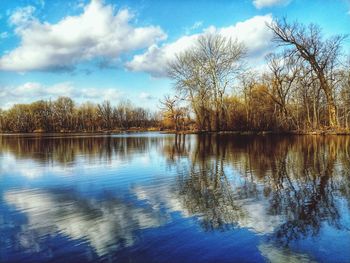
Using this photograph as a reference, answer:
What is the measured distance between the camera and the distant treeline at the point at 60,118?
12056 cm

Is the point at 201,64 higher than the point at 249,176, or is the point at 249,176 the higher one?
the point at 201,64

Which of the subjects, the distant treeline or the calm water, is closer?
the calm water

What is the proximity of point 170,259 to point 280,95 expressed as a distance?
4291cm

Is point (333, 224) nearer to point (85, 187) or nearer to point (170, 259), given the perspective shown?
point (170, 259)

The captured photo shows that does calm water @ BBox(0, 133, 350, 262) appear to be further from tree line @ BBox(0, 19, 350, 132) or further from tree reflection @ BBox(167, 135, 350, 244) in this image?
tree line @ BBox(0, 19, 350, 132)

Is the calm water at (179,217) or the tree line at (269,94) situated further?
the tree line at (269,94)

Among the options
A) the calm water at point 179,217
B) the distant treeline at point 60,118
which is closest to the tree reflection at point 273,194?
the calm water at point 179,217

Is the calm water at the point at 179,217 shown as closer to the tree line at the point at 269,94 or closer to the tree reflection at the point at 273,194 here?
the tree reflection at the point at 273,194

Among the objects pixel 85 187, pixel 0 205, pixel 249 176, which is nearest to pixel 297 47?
pixel 249 176

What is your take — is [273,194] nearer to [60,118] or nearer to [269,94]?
[269,94]

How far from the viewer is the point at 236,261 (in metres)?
4.56

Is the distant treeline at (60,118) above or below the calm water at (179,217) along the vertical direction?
above

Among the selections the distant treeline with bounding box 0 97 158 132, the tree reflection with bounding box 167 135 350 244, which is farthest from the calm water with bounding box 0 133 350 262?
the distant treeline with bounding box 0 97 158 132

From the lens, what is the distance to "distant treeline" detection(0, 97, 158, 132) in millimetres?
120562
